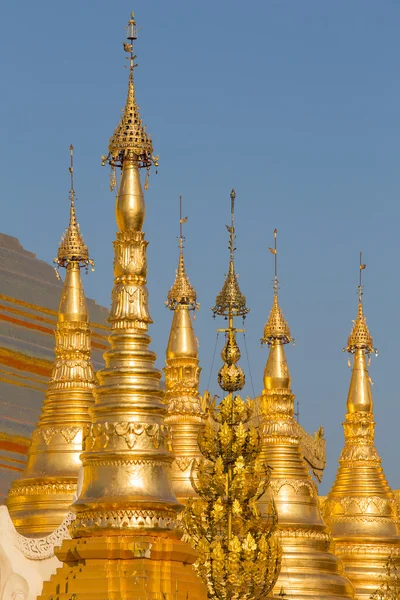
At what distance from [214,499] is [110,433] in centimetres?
280

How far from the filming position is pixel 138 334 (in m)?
25.0

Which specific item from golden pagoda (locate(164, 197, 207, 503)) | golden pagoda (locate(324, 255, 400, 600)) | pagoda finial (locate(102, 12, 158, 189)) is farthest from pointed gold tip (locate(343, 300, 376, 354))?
pagoda finial (locate(102, 12, 158, 189))

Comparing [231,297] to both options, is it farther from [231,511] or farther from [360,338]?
[360,338]

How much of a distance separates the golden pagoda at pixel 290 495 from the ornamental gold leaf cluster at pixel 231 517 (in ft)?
33.6

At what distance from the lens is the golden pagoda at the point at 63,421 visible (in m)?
29.5

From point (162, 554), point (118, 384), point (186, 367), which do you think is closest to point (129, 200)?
point (118, 384)

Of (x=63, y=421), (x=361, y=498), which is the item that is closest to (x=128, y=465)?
(x=63, y=421)

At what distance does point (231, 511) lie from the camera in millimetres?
21688

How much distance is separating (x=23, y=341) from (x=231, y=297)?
15.9m

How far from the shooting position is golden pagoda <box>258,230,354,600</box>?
32750 mm

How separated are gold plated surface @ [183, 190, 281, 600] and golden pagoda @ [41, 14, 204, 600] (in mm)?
1515

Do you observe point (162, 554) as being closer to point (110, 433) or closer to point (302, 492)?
point (110, 433)

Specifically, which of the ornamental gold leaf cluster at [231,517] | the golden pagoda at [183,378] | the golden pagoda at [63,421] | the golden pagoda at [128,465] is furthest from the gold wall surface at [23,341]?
the ornamental gold leaf cluster at [231,517]

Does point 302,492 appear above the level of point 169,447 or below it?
above
